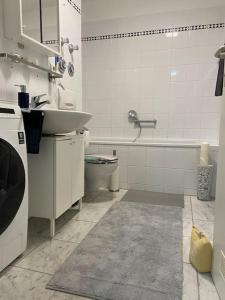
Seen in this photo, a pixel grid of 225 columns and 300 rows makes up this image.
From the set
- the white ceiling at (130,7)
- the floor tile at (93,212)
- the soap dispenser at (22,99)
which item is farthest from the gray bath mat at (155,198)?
the white ceiling at (130,7)

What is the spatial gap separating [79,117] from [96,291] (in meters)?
1.01

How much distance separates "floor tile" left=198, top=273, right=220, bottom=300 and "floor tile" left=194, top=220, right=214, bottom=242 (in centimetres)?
47

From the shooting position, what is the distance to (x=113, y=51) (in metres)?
2.93

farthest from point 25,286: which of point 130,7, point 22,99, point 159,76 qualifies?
point 130,7

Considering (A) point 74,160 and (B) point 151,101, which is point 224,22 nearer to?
(B) point 151,101

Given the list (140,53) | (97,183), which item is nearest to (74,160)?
(97,183)

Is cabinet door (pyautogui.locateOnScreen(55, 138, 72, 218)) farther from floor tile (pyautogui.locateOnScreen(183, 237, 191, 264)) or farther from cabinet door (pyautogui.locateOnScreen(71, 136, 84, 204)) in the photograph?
floor tile (pyautogui.locateOnScreen(183, 237, 191, 264))

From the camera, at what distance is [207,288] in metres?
1.10

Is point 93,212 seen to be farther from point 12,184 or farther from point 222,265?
point 222,265

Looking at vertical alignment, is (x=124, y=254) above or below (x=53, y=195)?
below

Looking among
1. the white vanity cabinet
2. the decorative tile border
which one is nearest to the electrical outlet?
the white vanity cabinet

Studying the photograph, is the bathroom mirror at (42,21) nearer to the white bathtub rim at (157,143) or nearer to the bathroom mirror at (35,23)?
the bathroom mirror at (35,23)

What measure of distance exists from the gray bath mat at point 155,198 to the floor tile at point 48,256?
101cm

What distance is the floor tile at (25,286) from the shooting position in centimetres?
103
